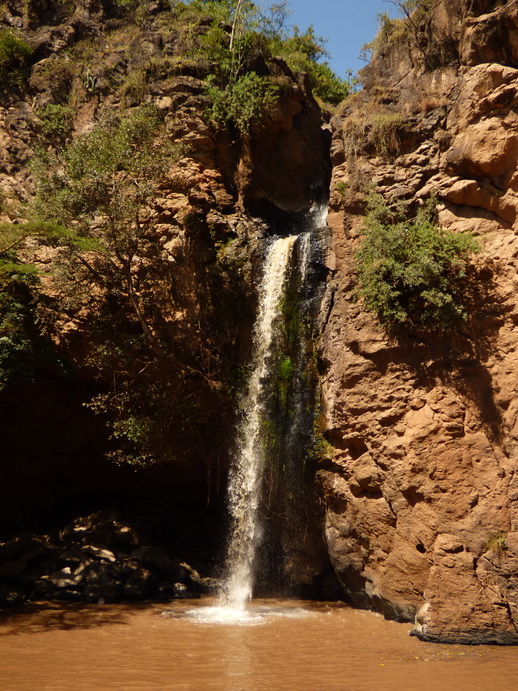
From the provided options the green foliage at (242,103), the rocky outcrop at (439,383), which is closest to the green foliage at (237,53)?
the green foliage at (242,103)

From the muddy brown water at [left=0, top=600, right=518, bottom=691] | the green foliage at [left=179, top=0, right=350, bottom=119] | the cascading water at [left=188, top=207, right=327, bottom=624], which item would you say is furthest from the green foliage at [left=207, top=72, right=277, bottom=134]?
the muddy brown water at [left=0, top=600, right=518, bottom=691]

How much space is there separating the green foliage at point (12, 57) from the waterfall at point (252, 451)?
12.2 metres

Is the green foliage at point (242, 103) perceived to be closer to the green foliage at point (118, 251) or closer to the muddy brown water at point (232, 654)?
the green foliage at point (118, 251)

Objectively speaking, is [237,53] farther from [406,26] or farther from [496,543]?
[496,543]

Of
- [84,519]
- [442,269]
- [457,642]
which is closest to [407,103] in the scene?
[442,269]

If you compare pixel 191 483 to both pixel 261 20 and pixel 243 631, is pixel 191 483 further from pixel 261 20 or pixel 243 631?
pixel 261 20

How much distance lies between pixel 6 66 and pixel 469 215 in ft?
55.4

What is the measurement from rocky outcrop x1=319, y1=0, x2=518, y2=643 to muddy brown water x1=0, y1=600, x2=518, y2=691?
91 centimetres

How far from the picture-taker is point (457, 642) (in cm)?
903

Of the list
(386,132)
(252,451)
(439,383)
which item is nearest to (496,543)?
(439,383)

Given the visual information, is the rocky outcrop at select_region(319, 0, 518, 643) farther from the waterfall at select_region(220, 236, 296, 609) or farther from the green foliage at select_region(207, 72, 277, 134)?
the green foliage at select_region(207, 72, 277, 134)

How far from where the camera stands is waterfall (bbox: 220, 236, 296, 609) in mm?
12984

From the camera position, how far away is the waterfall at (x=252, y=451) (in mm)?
12984

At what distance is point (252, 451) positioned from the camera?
13.3 metres
